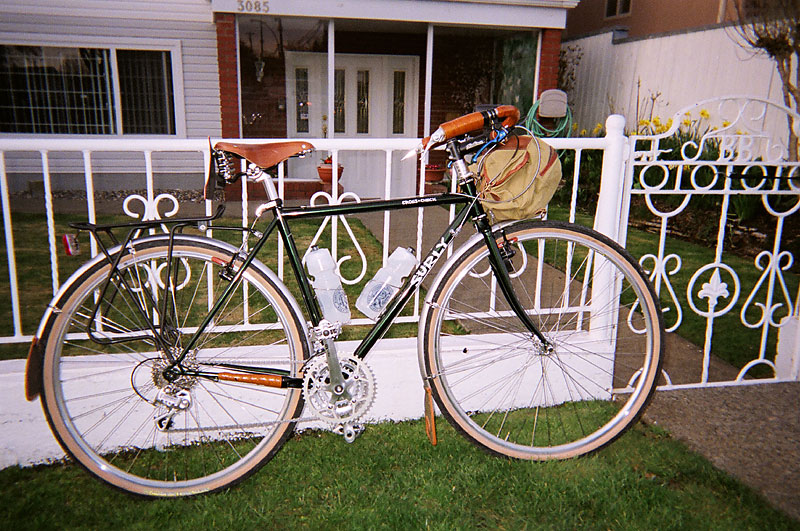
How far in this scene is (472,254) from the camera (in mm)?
2375

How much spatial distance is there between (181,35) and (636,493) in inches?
421

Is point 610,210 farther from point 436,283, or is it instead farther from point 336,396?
point 336,396

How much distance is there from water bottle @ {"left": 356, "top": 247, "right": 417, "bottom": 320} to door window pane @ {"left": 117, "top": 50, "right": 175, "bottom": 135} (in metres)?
9.84

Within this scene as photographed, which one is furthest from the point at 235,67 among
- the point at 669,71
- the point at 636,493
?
the point at 636,493

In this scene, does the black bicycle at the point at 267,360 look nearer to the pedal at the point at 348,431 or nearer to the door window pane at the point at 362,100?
the pedal at the point at 348,431

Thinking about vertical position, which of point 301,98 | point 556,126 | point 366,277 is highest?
point 301,98

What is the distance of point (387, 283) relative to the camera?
242cm

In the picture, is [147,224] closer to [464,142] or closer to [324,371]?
[324,371]

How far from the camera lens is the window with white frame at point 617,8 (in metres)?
15.0

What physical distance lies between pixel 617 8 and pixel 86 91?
40.6ft

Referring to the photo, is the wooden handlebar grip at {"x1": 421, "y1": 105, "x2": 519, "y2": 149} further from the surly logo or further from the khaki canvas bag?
the surly logo

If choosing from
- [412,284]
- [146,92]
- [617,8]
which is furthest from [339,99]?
[412,284]

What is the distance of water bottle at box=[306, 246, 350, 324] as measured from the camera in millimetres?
2342

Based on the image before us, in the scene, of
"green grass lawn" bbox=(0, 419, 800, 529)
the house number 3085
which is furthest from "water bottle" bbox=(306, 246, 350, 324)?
the house number 3085
